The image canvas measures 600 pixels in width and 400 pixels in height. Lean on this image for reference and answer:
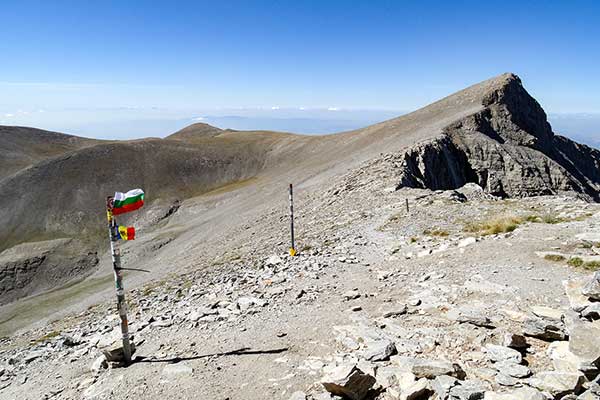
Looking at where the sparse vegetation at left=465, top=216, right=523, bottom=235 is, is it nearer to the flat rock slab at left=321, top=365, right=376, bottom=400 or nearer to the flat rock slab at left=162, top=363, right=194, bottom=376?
the flat rock slab at left=321, top=365, right=376, bottom=400

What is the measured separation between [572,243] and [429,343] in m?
7.77

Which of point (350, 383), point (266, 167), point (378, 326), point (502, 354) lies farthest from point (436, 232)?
point (266, 167)

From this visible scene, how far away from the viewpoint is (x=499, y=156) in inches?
1795

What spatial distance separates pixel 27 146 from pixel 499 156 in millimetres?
134392

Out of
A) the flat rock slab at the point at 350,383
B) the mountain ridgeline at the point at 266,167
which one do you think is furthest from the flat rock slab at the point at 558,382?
the mountain ridgeline at the point at 266,167

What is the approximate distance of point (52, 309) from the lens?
128 feet

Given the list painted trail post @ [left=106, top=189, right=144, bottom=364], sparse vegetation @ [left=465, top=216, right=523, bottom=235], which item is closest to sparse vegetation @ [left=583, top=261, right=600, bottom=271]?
sparse vegetation @ [left=465, top=216, right=523, bottom=235]

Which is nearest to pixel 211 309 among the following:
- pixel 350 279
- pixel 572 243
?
pixel 350 279

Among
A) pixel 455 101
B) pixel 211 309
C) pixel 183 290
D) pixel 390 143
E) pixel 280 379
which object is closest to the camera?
pixel 280 379

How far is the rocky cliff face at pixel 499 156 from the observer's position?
37.9m

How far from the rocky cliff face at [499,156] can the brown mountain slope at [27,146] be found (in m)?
105

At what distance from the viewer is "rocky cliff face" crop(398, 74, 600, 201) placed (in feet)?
124

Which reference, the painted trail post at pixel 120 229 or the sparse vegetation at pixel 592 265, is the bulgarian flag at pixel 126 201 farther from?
the sparse vegetation at pixel 592 265

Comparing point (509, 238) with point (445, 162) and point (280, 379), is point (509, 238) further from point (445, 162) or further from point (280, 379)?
point (445, 162)
